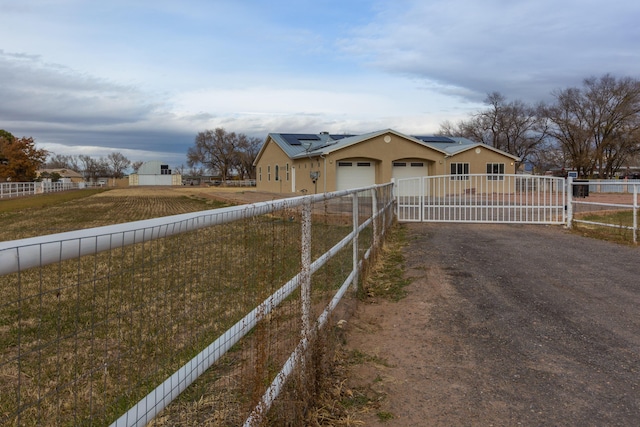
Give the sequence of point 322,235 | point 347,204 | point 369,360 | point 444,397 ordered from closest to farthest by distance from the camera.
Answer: point 444,397, point 369,360, point 322,235, point 347,204

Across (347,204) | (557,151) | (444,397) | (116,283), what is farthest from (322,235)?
(557,151)

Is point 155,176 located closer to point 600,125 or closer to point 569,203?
point 600,125

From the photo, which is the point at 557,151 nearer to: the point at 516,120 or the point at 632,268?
the point at 516,120

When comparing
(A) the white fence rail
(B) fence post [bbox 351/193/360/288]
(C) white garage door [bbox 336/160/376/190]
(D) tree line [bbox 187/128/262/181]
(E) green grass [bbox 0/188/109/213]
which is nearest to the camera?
(A) the white fence rail

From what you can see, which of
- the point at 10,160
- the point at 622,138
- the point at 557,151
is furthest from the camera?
the point at 10,160

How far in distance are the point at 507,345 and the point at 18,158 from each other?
7014cm

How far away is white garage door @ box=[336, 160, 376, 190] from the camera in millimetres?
31420

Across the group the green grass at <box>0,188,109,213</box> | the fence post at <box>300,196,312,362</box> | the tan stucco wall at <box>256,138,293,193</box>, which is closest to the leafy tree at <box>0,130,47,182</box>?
the green grass at <box>0,188,109,213</box>

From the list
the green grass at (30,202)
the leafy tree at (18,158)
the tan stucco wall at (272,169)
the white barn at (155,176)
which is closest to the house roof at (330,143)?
the tan stucco wall at (272,169)

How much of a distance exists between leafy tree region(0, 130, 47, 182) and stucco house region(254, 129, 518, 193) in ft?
140

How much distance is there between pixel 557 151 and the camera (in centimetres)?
5872

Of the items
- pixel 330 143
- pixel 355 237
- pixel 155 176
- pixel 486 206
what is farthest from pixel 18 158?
pixel 355 237

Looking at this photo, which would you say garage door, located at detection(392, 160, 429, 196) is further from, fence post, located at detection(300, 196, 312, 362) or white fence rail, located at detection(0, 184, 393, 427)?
fence post, located at detection(300, 196, 312, 362)

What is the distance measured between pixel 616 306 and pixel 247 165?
307ft
